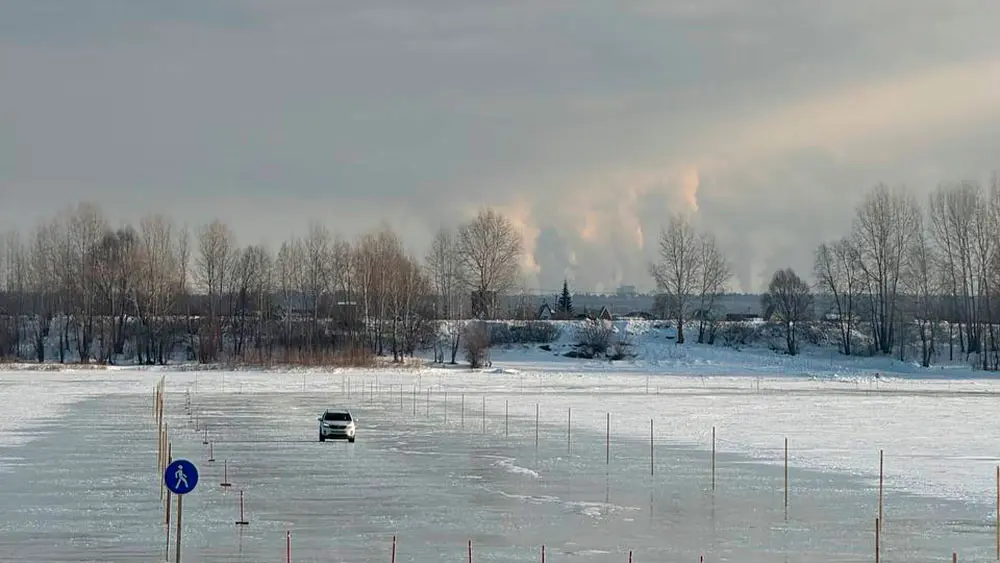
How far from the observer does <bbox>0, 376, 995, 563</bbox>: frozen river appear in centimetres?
2098

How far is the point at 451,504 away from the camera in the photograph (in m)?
26.4

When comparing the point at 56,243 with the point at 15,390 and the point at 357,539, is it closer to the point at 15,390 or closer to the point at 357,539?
the point at 15,390

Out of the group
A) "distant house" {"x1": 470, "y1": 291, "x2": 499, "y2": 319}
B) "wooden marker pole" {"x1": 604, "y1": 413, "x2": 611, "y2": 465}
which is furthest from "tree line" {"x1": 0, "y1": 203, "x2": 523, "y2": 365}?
"wooden marker pole" {"x1": 604, "y1": 413, "x2": 611, "y2": 465}

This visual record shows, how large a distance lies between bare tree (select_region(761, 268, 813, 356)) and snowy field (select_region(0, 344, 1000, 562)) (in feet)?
202

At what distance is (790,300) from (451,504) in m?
111

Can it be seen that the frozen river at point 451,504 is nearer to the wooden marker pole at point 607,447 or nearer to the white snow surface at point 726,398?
the wooden marker pole at point 607,447

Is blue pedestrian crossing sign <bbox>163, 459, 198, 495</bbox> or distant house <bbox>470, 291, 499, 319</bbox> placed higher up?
distant house <bbox>470, 291, 499, 319</bbox>

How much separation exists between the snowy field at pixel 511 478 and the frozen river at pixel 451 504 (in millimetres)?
98

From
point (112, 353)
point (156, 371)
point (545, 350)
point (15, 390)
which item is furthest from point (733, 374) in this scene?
point (112, 353)

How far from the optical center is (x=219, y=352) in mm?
115062

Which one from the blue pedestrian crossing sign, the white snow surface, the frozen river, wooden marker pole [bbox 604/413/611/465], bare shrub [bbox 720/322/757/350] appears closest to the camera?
the blue pedestrian crossing sign

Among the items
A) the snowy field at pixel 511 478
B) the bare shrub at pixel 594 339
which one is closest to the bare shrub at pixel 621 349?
the bare shrub at pixel 594 339

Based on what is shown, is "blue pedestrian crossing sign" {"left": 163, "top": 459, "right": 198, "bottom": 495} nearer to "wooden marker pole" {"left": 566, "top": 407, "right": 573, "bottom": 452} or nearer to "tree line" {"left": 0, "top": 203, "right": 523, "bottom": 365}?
"wooden marker pole" {"left": 566, "top": 407, "right": 573, "bottom": 452}

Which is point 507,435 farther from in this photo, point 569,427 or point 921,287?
point 921,287
